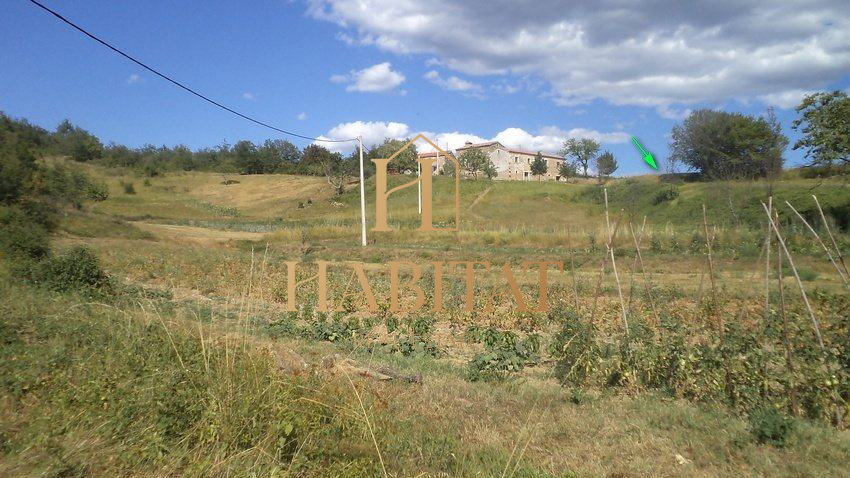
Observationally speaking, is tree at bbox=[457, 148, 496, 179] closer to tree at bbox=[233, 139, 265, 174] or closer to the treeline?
the treeline

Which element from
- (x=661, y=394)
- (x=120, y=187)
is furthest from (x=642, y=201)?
(x=120, y=187)

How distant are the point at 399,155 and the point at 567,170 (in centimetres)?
1950

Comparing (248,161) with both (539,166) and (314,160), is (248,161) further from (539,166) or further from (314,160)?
(539,166)

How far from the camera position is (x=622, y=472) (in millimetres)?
3574

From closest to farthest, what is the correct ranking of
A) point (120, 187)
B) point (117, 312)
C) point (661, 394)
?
point (661, 394)
point (117, 312)
point (120, 187)

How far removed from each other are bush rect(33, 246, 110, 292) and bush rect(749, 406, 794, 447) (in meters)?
9.05

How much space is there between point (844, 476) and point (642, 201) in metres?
33.4

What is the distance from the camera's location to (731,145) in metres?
24.5

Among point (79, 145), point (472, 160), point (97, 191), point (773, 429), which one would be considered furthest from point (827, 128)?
point (79, 145)

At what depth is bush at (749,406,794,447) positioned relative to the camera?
380 centimetres

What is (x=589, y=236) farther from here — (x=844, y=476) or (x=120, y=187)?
(x=120, y=187)

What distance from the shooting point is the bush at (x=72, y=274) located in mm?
9180

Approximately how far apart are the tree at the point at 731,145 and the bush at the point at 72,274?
51.7 ft

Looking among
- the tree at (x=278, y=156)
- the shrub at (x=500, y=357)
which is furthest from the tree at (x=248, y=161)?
the shrub at (x=500, y=357)
